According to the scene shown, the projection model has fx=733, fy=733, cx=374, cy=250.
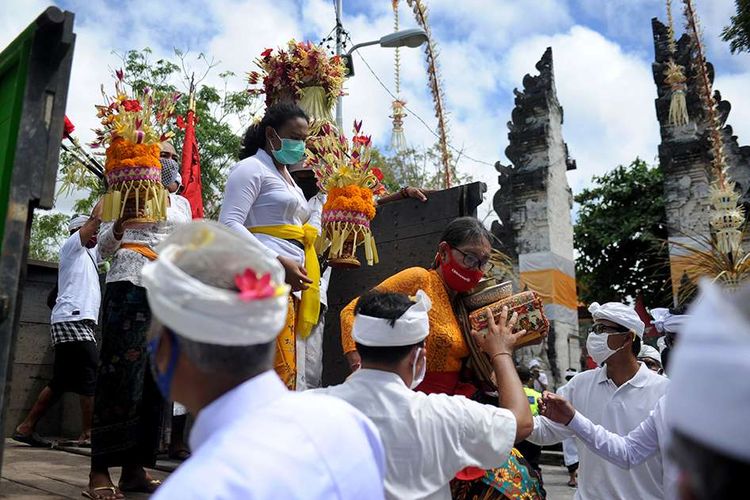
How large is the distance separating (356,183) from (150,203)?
4.23ft

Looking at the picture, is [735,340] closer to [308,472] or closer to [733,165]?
[308,472]

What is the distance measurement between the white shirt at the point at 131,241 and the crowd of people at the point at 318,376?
0.01 metres

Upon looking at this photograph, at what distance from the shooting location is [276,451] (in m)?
1.36

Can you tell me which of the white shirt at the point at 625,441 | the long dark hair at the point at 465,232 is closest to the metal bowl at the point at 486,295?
the long dark hair at the point at 465,232

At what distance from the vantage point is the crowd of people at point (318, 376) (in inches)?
43.8

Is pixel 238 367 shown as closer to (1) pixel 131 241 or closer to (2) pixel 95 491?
(2) pixel 95 491

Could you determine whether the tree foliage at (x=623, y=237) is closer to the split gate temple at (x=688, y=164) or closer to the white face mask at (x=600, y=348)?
the split gate temple at (x=688, y=164)

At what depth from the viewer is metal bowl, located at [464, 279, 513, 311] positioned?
146 inches

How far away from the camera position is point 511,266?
16.5 m

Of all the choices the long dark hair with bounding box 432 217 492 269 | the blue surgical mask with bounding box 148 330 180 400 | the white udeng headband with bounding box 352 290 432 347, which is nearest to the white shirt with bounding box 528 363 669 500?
the long dark hair with bounding box 432 217 492 269

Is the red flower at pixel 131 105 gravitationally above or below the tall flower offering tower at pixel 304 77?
below

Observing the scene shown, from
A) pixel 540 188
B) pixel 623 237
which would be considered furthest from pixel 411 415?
pixel 623 237

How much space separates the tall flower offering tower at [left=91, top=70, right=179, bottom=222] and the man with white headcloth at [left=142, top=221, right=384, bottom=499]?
2.14m

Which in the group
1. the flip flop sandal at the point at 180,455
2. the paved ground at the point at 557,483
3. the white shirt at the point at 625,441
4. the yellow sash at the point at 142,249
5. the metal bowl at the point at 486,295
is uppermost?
the yellow sash at the point at 142,249
